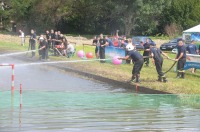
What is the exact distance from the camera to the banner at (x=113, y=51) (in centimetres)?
2962

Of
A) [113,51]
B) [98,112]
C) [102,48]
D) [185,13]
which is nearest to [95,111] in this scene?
[98,112]

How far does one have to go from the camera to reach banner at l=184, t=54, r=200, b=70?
2436 centimetres

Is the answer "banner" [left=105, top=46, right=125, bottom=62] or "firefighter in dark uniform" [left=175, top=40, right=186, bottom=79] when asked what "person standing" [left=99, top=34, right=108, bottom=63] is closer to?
"banner" [left=105, top=46, right=125, bottom=62]

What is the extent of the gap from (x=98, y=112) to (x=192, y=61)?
11.6 m

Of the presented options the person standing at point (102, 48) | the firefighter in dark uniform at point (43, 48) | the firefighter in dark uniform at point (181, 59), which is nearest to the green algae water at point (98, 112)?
the firefighter in dark uniform at point (181, 59)

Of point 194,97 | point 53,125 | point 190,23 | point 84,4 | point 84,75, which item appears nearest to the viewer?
point 53,125

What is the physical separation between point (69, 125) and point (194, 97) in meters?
6.16

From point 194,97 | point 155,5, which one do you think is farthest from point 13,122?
point 155,5

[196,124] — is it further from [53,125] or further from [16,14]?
[16,14]

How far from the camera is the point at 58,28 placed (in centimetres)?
7650

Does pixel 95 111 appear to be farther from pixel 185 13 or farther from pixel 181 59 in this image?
pixel 185 13

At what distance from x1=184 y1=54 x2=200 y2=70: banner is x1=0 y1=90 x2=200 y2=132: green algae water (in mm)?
7593

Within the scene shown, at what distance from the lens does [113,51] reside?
3038cm

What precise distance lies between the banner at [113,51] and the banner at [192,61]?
5474 mm
